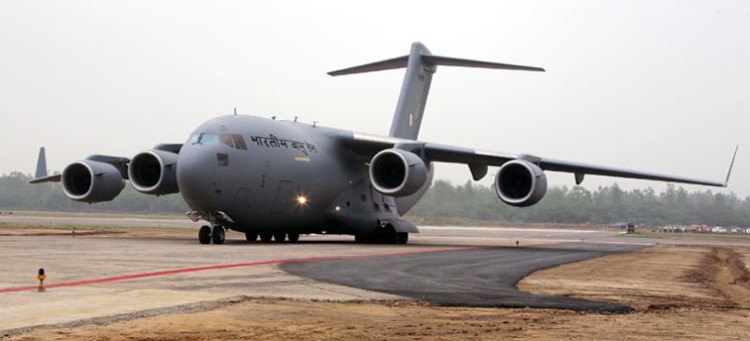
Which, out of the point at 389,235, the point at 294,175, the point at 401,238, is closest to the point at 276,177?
the point at 294,175

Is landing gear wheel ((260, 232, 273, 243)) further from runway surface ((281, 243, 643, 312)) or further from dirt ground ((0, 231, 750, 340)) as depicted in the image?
dirt ground ((0, 231, 750, 340))

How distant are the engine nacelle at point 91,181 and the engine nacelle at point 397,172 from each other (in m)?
8.31

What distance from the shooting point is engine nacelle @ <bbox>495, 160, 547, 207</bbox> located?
2530cm

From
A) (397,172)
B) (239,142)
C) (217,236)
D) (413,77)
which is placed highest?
(413,77)

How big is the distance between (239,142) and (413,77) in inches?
395

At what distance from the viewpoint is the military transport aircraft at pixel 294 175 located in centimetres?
2444

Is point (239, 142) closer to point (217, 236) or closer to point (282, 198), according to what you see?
Answer: point (282, 198)

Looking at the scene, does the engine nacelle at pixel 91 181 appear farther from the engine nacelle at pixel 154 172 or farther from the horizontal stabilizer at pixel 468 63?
the horizontal stabilizer at pixel 468 63

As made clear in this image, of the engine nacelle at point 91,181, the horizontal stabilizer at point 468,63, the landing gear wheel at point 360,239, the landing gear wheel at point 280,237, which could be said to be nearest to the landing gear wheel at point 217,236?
the landing gear wheel at point 280,237

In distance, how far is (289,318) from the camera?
28.8ft

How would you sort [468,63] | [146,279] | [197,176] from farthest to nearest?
[468,63] → [197,176] → [146,279]

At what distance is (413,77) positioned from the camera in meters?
32.9

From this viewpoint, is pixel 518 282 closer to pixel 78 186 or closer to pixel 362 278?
pixel 362 278

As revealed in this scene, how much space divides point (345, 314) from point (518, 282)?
18.0ft
